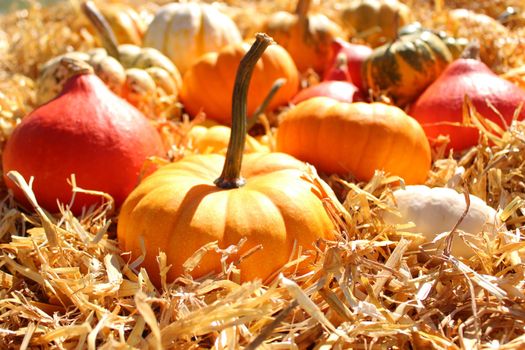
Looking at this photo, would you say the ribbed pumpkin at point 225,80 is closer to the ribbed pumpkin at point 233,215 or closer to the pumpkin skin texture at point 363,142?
the pumpkin skin texture at point 363,142

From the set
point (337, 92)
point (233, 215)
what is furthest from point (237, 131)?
point (337, 92)

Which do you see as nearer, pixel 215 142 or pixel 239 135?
pixel 239 135

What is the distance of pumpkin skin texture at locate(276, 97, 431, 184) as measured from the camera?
174cm

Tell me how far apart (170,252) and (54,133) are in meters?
0.60

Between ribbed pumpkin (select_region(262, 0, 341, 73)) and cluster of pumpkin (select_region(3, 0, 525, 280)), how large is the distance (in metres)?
0.37

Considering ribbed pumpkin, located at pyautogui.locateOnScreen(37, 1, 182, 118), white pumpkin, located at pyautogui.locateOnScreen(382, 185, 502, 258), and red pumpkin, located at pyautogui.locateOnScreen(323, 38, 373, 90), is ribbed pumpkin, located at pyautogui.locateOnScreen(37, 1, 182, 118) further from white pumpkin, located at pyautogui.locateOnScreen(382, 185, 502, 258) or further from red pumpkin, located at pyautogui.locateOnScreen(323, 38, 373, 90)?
white pumpkin, located at pyautogui.locateOnScreen(382, 185, 502, 258)

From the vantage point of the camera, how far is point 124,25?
327cm

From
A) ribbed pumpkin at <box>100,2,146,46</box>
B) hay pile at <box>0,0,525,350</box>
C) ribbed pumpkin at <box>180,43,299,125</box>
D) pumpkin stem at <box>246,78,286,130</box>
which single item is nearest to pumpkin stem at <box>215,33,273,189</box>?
hay pile at <box>0,0,525,350</box>

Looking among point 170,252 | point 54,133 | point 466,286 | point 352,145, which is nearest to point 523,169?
point 352,145

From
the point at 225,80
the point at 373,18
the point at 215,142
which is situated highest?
the point at 373,18

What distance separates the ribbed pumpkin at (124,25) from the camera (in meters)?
3.25

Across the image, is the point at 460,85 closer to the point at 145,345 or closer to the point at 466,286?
the point at 466,286

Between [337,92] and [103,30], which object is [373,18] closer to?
[337,92]

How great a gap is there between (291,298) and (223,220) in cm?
23
